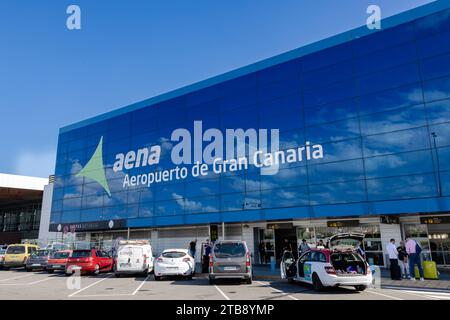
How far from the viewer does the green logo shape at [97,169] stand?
38.1 metres

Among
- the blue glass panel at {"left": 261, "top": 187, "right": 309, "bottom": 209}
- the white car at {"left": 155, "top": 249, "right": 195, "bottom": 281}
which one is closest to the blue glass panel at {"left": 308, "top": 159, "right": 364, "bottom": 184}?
the blue glass panel at {"left": 261, "top": 187, "right": 309, "bottom": 209}

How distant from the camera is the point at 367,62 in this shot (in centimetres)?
2294

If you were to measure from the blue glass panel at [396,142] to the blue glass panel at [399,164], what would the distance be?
0.33 m

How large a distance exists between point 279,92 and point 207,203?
34.0ft

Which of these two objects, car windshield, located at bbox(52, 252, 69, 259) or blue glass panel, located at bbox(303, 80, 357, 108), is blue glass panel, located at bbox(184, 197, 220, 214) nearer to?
blue glass panel, located at bbox(303, 80, 357, 108)

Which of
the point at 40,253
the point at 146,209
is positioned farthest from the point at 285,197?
the point at 40,253

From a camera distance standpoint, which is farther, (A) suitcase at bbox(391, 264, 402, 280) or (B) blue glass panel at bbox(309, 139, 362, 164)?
(B) blue glass panel at bbox(309, 139, 362, 164)

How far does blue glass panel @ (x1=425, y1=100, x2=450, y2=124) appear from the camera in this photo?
1948cm

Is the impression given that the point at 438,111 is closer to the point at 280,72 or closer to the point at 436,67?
the point at 436,67

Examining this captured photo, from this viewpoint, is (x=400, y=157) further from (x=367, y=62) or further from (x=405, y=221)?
(x=367, y=62)

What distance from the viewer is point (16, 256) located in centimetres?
2495

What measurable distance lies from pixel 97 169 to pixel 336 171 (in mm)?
26160

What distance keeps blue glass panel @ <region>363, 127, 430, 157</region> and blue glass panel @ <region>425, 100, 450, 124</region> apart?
27.8 inches
